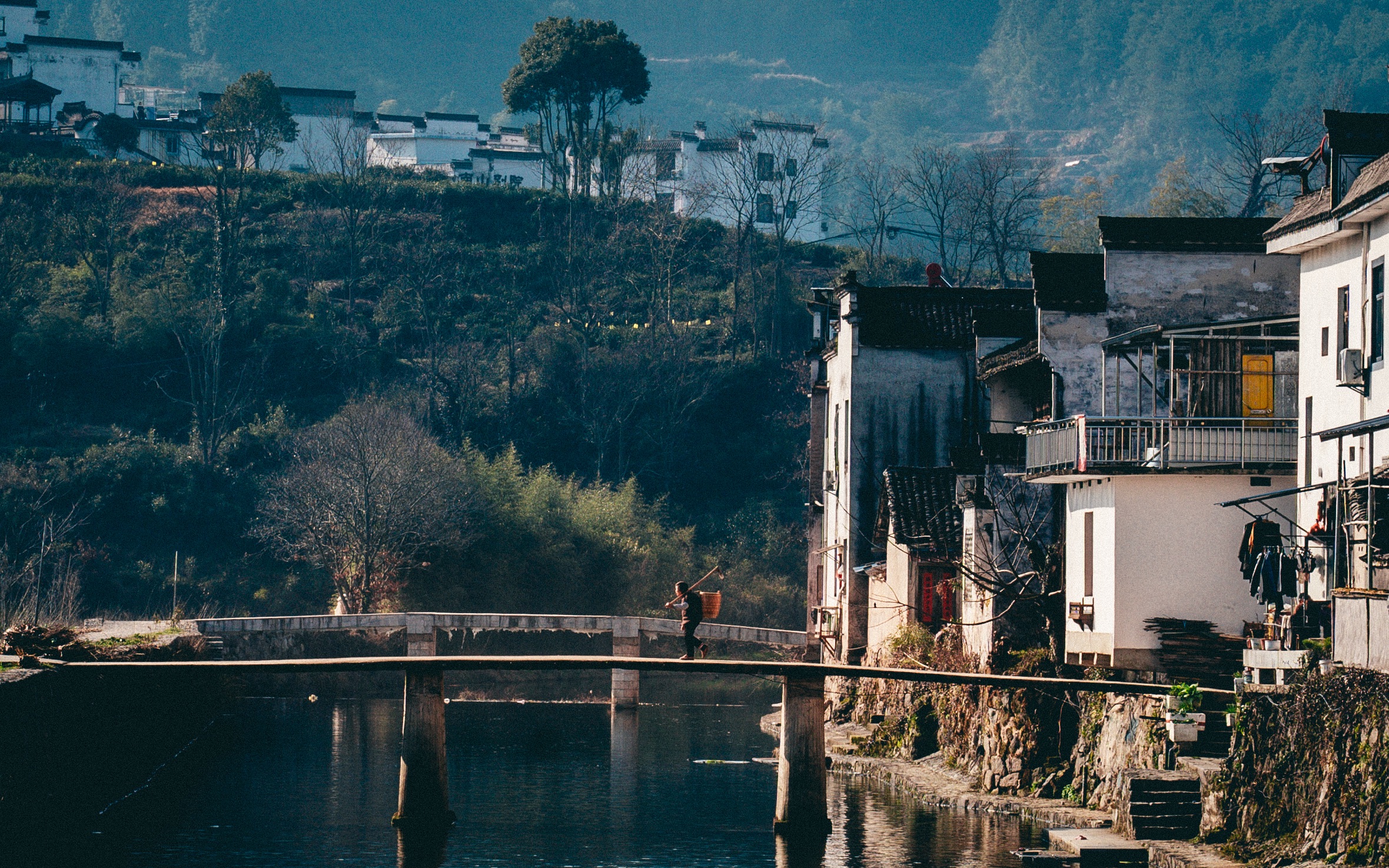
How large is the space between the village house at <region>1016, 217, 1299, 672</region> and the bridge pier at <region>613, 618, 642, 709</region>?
82.5ft

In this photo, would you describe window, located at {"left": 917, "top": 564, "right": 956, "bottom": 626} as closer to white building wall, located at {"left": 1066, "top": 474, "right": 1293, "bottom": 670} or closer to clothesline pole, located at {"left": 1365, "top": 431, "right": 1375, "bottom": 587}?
white building wall, located at {"left": 1066, "top": 474, "right": 1293, "bottom": 670}

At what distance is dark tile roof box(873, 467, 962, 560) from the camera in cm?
5038

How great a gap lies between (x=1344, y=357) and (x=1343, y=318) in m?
1.33

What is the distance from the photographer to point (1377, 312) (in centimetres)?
3309

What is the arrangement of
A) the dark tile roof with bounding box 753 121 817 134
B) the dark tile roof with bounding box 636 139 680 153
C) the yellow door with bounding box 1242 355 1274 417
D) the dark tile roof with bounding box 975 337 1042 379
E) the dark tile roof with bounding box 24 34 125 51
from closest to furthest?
the yellow door with bounding box 1242 355 1274 417
the dark tile roof with bounding box 975 337 1042 379
the dark tile roof with bounding box 24 34 125 51
the dark tile roof with bounding box 753 121 817 134
the dark tile roof with bounding box 636 139 680 153

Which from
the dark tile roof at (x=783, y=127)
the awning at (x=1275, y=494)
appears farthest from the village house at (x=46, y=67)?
the awning at (x=1275, y=494)

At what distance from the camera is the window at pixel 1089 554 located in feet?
134

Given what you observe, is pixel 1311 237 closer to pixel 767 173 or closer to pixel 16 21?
pixel 767 173

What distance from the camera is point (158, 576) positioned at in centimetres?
8544

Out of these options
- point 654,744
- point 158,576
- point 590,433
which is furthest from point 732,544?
point 654,744

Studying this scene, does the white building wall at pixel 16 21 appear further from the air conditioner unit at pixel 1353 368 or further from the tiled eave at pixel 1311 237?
the air conditioner unit at pixel 1353 368

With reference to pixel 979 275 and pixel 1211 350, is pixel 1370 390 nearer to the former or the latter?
pixel 1211 350

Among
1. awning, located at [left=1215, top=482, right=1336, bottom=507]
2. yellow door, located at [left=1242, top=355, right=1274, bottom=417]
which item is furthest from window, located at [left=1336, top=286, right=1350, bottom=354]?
yellow door, located at [left=1242, top=355, right=1274, bottom=417]

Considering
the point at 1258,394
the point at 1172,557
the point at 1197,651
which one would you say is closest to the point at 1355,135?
the point at 1258,394
